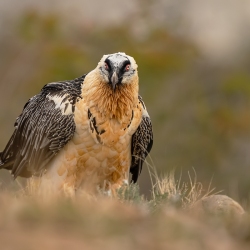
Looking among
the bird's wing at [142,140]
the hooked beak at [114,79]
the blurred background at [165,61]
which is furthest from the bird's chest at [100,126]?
the blurred background at [165,61]

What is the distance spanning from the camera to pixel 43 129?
971cm

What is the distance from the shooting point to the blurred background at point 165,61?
29.9 meters

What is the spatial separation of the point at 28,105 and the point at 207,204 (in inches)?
108

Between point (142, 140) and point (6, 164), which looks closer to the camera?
point (142, 140)

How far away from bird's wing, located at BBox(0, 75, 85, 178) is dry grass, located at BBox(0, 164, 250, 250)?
2.78m

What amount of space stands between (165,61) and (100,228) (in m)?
31.2

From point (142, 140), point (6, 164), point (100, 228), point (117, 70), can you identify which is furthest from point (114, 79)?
point (100, 228)

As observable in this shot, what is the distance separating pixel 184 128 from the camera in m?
31.4

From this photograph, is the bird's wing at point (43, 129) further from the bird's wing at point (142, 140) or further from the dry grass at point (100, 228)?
the dry grass at point (100, 228)

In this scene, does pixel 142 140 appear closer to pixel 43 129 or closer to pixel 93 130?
pixel 93 130

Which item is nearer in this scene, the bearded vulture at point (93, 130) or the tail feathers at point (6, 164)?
the bearded vulture at point (93, 130)

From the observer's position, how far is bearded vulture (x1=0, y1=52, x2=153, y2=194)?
9320mm

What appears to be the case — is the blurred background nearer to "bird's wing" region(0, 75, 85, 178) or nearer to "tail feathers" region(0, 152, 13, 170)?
"tail feathers" region(0, 152, 13, 170)

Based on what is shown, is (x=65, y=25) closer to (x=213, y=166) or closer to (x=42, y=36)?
(x=42, y=36)
